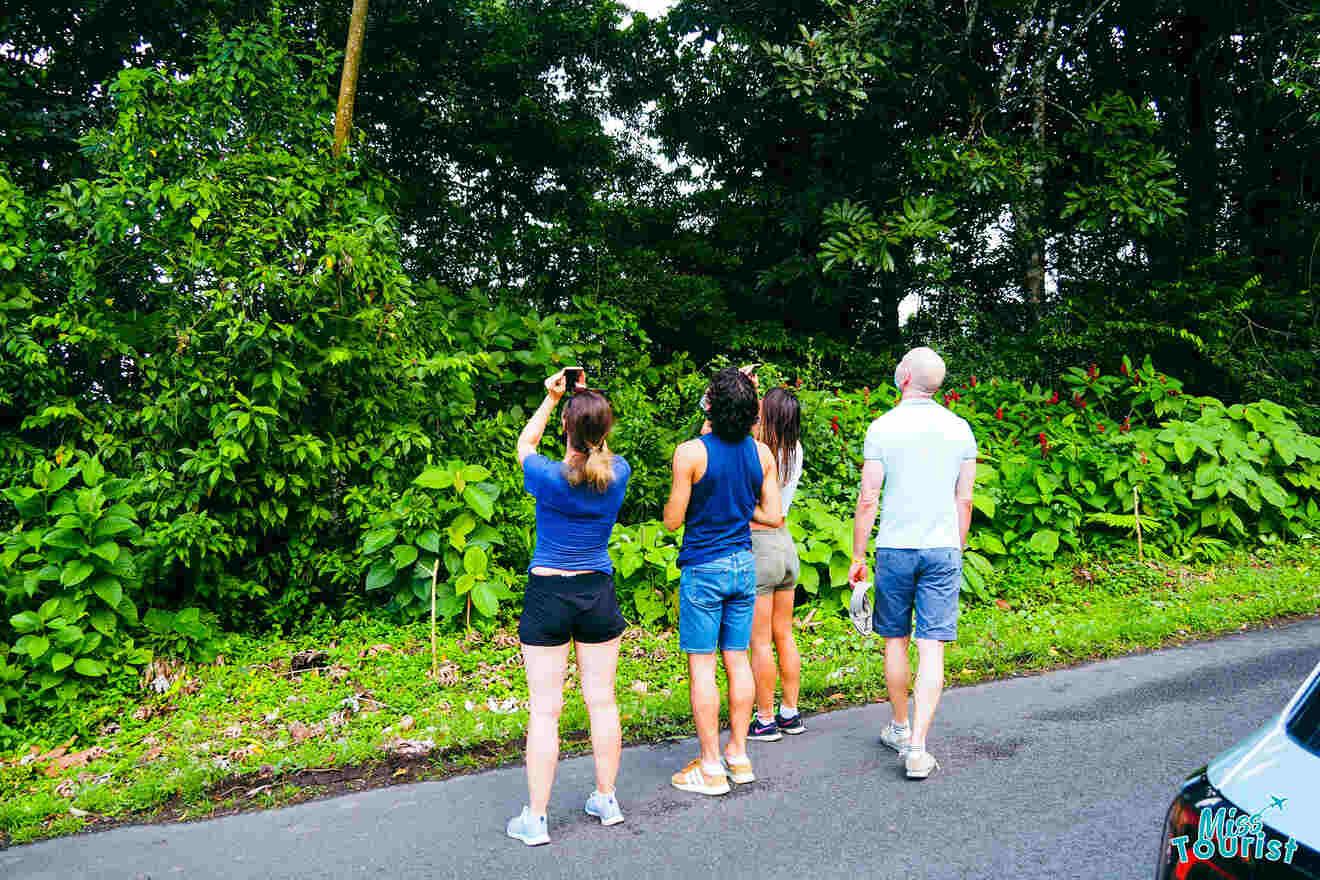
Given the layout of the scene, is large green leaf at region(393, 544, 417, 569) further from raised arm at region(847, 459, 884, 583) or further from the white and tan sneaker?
raised arm at region(847, 459, 884, 583)

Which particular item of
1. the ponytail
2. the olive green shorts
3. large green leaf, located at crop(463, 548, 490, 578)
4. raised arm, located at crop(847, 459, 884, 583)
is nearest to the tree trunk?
large green leaf, located at crop(463, 548, 490, 578)

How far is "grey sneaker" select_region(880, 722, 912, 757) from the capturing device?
15.6 ft

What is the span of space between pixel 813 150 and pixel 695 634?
9555 mm

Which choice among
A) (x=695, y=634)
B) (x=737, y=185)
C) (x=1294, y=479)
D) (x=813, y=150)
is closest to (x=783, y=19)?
(x=813, y=150)

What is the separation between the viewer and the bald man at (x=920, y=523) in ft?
14.6

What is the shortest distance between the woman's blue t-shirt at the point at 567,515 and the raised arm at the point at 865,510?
1428 millimetres

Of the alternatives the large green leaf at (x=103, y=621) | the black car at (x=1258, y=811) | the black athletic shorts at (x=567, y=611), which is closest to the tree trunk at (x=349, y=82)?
the large green leaf at (x=103, y=621)

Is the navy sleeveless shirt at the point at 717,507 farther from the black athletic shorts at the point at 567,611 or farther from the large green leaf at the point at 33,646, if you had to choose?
the large green leaf at the point at 33,646

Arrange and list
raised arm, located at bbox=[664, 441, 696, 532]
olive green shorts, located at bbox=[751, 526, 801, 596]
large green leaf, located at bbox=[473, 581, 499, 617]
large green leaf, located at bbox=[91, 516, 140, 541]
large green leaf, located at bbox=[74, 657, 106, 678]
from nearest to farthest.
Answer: raised arm, located at bbox=[664, 441, 696, 532] → olive green shorts, located at bbox=[751, 526, 801, 596] → large green leaf, located at bbox=[74, 657, 106, 678] → large green leaf, located at bbox=[91, 516, 140, 541] → large green leaf, located at bbox=[473, 581, 499, 617]

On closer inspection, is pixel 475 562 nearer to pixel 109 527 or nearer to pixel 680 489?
pixel 109 527

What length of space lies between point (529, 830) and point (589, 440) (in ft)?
5.84

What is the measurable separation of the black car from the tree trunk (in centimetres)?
852

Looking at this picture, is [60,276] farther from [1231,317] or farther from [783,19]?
[1231,317]

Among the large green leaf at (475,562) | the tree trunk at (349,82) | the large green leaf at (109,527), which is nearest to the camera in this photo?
the large green leaf at (109,527)
